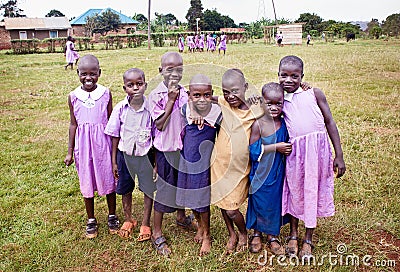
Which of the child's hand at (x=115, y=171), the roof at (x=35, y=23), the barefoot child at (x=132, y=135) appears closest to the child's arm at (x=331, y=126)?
the barefoot child at (x=132, y=135)

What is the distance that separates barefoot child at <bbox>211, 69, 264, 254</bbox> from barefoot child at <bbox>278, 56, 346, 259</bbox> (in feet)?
0.80

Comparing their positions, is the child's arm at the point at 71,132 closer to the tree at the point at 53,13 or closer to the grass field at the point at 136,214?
the grass field at the point at 136,214

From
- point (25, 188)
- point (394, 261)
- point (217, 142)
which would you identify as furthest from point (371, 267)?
point (25, 188)

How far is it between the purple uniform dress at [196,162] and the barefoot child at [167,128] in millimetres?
63

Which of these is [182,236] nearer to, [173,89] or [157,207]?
[157,207]

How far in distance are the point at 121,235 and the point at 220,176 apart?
993 mm

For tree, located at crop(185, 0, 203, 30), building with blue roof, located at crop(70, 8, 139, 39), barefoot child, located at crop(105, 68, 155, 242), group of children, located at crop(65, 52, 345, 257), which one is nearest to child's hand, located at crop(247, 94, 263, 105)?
group of children, located at crop(65, 52, 345, 257)

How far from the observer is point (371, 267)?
2516mm

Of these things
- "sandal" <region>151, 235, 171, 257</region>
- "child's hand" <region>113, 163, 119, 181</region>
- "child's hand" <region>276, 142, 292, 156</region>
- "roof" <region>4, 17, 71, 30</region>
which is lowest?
"sandal" <region>151, 235, 171, 257</region>

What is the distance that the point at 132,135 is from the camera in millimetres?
2680

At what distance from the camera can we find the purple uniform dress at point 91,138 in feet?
9.07

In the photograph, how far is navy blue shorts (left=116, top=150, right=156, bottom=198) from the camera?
275cm

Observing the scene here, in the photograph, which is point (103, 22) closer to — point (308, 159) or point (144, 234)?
point (144, 234)

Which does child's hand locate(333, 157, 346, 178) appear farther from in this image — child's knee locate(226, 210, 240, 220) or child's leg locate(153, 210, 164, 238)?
child's leg locate(153, 210, 164, 238)
